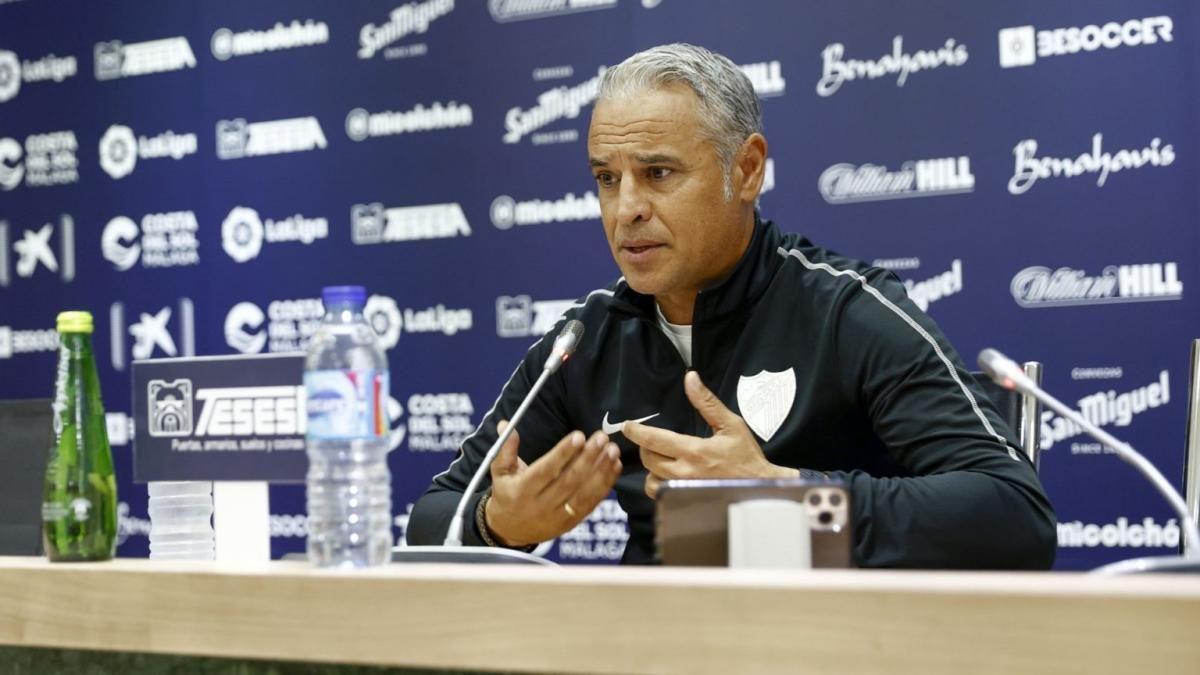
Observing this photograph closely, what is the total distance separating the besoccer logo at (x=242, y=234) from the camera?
4.25m

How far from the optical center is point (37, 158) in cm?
464

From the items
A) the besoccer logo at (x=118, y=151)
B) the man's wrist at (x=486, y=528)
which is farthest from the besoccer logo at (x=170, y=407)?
the besoccer logo at (x=118, y=151)

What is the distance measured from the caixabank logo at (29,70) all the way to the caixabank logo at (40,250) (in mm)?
473

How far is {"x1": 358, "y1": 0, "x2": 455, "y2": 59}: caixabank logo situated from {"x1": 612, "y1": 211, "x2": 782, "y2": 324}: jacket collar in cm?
209

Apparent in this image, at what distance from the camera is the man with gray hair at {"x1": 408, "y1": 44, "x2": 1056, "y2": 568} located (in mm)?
1630

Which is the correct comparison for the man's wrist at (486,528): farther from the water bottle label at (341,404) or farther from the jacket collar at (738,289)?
the water bottle label at (341,404)

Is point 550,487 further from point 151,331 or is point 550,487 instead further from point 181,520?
point 151,331

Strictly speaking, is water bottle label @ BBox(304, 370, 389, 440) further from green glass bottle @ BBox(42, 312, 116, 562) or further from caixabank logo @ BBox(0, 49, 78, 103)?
caixabank logo @ BBox(0, 49, 78, 103)

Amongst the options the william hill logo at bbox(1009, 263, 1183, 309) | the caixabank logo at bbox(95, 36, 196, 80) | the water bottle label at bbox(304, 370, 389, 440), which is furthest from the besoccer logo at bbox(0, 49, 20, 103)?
the water bottle label at bbox(304, 370, 389, 440)

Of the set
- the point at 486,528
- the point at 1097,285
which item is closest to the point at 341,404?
the point at 486,528

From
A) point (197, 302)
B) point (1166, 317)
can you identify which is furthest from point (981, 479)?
point (197, 302)

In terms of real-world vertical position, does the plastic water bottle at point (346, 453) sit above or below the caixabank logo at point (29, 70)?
below

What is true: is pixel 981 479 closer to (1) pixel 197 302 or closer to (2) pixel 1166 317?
(2) pixel 1166 317

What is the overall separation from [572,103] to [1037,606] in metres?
3.17
